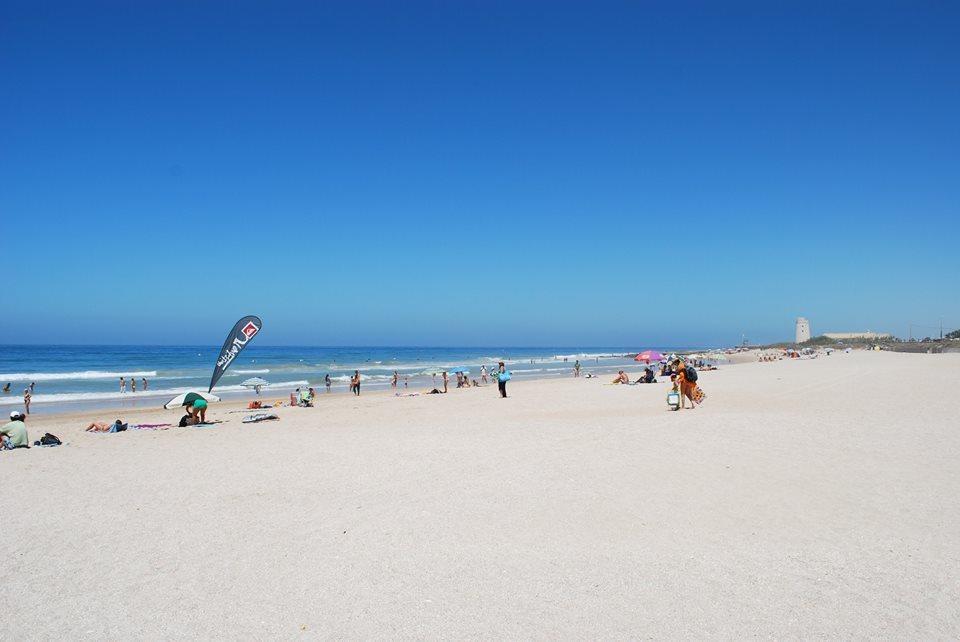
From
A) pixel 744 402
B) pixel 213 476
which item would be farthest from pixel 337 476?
pixel 744 402

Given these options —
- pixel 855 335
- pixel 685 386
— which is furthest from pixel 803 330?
pixel 685 386

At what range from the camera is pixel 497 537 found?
580 centimetres

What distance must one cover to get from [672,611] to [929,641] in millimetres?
1536

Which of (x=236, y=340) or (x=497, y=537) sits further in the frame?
(x=236, y=340)

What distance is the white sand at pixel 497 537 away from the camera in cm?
426

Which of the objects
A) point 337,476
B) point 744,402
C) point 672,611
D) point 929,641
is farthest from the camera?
point 744,402

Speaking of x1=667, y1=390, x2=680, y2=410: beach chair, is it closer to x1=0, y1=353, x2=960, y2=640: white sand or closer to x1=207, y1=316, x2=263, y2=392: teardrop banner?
x1=0, y1=353, x2=960, y2=640: white sand

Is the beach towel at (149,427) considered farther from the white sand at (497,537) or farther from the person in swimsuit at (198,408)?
the white sand at (497,537)

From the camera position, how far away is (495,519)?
250 inches

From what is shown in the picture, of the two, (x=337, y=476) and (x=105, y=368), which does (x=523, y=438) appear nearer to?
(x=337, y=476)

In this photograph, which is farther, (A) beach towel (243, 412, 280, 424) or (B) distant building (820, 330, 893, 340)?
(B) distant building (820, 330, 893, 340)

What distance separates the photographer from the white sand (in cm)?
426

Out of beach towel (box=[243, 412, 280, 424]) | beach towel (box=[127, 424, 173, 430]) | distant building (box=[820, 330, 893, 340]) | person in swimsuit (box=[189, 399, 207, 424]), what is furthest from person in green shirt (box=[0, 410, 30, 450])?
distant building (box=[820, 330, 893, 340])

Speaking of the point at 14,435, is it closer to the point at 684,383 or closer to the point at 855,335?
the point at 684,383
